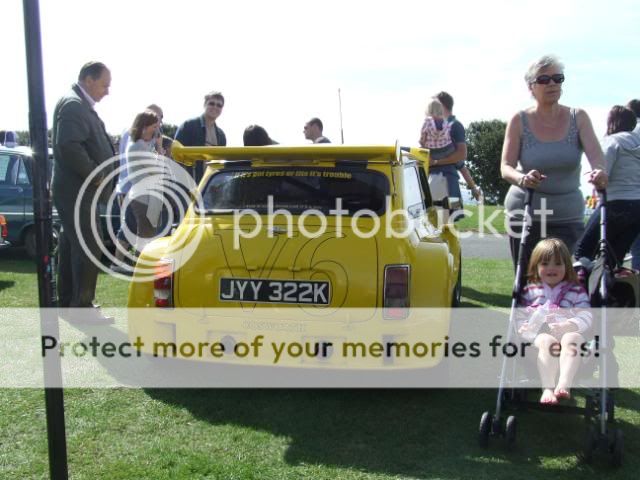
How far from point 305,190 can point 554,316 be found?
1986 millimetres

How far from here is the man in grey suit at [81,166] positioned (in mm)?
5891

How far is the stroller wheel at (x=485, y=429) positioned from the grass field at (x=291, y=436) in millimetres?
55

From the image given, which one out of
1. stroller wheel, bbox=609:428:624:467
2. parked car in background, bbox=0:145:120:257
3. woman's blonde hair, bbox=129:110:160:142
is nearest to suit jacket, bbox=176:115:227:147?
woman's blonde hair, bbox=129:110:160:142

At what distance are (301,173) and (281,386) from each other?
158cm

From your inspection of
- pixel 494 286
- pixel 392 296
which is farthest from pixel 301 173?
pixel 494 286

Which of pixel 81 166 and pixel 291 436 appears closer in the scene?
pixel 291 436

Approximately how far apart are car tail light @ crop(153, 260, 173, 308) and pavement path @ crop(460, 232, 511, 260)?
28.3ft

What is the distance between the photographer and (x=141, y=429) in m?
3.97

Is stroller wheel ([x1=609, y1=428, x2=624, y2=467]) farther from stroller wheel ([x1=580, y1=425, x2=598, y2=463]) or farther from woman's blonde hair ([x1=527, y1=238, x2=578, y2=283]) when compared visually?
woman's blonde hair ([x1=527, y1=238, x2=578, y2=283])

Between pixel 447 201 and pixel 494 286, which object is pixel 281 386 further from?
pixel 494 286

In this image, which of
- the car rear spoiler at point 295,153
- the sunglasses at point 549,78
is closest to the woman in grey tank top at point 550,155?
the sunglasses at point 549,78

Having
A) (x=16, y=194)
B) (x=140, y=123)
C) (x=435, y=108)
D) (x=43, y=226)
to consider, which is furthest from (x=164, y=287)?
(x=16, y=194)

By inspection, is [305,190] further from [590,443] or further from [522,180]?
[590,443]

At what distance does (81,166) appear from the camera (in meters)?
5.91
